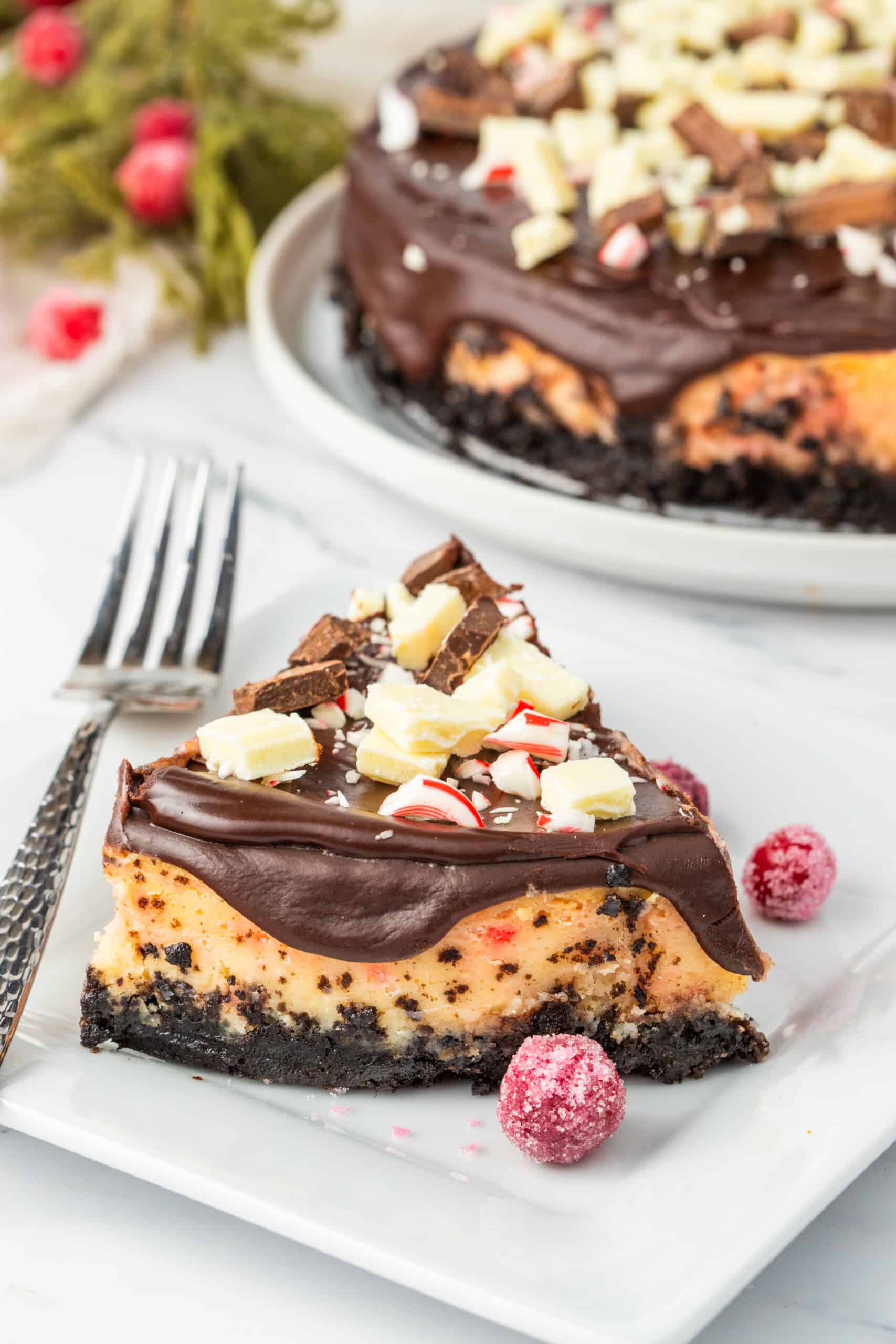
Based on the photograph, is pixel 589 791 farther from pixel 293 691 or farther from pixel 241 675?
pixel 241 675

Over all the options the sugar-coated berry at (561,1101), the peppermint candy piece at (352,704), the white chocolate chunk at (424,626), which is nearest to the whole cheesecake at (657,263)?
the white chocolate chunk at (424,626)

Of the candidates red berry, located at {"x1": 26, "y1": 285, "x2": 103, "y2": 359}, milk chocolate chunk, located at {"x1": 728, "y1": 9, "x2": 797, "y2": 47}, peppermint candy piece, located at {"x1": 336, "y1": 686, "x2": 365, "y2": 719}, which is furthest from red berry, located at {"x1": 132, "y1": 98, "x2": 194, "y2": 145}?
peppermint candy piece, located at {"x1": 336, "y1": 686, "x2": 365, "y2": 719}

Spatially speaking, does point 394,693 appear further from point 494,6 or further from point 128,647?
point 494,6

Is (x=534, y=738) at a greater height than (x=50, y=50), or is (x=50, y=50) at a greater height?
(x=534, y=738)

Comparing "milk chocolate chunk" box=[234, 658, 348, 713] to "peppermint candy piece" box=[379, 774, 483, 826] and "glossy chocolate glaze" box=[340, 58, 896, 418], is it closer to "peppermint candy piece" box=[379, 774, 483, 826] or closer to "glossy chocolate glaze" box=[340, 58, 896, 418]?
"peppermint candy piece" box=[379, 774, 483, 826]

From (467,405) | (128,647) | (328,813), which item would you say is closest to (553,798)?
(328,813)

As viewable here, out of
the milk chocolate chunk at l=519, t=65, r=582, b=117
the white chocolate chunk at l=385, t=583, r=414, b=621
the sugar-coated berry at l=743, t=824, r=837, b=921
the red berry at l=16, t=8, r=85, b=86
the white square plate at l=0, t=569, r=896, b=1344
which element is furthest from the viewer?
the red berry at l=16, t=8, r=85, b=86

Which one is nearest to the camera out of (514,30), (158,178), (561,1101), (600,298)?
(561,1101)

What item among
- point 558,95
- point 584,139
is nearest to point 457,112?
point 558,95
